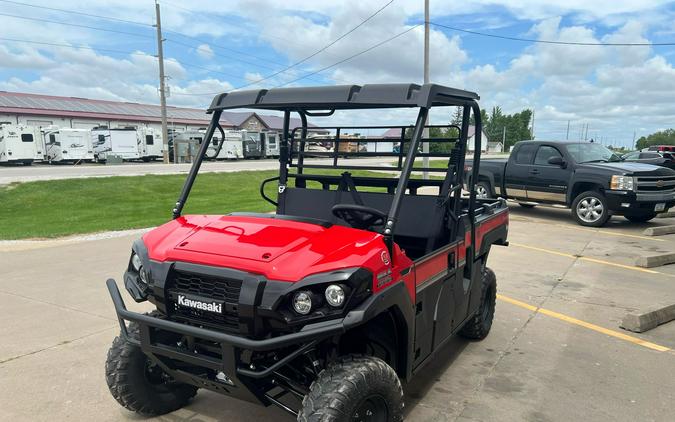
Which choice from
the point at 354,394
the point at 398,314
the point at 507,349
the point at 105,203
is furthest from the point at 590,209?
the point at 105,203

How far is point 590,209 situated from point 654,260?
381 centimetres

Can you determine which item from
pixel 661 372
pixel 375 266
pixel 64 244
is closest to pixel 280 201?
pixel 375 266

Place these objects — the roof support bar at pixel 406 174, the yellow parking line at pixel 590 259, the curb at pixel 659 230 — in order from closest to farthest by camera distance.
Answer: the roof support bar at pixel 406 174
the yellow parking line at pixel 590 259
the curb at pixel 659 230

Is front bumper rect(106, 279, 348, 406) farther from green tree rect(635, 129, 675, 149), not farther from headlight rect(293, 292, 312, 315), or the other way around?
green tree rect(635, 129, 675, 149)

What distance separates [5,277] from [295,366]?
559 centimetres

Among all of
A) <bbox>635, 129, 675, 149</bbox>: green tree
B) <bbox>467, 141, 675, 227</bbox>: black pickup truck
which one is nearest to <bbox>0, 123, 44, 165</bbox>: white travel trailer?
<bbox>467, 141, 675, 227</bbox>: black pickup truck

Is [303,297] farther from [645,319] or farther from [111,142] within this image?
[111,142]

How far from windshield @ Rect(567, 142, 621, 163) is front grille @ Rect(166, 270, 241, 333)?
10.9m

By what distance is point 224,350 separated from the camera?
235cm

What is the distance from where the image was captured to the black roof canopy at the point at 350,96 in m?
2.86

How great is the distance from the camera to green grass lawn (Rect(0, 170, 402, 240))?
35.1ft

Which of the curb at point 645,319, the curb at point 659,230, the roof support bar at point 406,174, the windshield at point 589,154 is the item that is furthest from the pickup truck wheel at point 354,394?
the windshield at point 589,154

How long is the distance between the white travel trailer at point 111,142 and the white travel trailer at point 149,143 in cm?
101

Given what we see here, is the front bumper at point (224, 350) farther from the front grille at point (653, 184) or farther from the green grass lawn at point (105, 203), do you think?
the front grille at point (653, 184)
